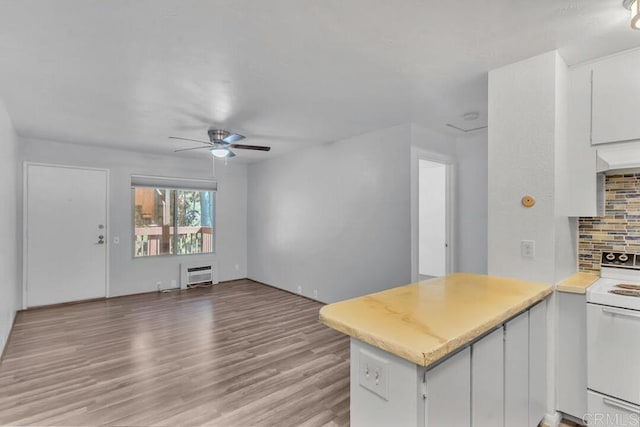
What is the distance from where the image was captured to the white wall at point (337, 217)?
3.79 metres

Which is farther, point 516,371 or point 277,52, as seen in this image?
point 277,52

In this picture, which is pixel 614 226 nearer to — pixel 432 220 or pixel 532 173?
pixel 532 173

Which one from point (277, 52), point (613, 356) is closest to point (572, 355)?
point (613, 356)

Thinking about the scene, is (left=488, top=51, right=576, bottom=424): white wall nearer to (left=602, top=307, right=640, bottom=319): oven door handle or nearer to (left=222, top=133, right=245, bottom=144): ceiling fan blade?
(left=602, top=307, right=640, bottom=319): oven door handle

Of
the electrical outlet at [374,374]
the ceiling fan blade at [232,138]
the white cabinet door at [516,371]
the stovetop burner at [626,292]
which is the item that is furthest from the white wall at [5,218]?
the stovetop burner at [626,292]

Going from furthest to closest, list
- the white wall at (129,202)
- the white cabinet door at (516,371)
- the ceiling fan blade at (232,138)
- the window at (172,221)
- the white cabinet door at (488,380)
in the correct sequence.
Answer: the window at (172,221) < the white wall at (129,202) < the ceiling fan blade at (232,138) < the white cabinet door at (516,371) < the white cabinet door at (488,380)

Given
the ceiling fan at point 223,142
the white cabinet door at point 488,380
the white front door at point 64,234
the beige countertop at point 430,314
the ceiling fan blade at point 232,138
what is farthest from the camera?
the white front door at point 64,234

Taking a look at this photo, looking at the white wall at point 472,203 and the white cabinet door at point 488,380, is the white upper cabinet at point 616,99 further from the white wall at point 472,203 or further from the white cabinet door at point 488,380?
the white wall at point 472,203

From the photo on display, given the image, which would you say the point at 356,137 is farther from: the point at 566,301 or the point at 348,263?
the point at 566,301

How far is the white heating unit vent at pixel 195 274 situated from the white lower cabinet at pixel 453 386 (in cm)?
522

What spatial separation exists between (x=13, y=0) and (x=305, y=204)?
3974 millimetres

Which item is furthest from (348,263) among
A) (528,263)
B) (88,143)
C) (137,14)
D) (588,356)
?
(88,143)

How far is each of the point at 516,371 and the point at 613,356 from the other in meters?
0.66

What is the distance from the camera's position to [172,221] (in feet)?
19.5
